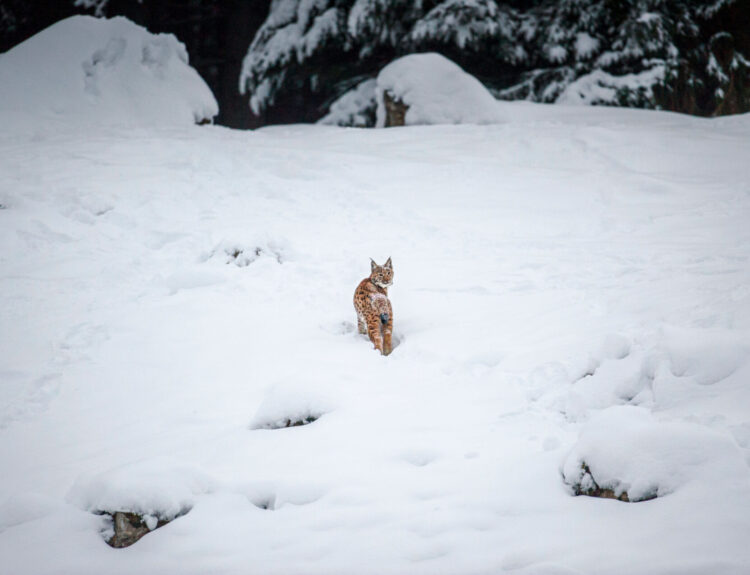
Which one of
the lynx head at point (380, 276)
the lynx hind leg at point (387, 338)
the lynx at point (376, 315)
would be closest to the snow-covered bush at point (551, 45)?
the lynx head at point (380, 276)

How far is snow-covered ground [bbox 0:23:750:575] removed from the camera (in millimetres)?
2658

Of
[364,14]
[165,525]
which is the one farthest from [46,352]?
[364,14]

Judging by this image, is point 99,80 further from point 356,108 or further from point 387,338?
point 387,338

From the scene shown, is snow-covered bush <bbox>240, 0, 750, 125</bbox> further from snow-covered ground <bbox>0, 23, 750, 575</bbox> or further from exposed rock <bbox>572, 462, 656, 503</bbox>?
exposed rock <bbox>572, 462, 656, 503</bbox>

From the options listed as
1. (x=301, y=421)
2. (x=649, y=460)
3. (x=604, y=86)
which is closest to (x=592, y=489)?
(x=649, y=460)

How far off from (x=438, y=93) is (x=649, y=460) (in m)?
11.9

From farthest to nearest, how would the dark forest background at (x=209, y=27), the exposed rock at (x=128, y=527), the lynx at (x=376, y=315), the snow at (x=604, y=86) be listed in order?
the dark forest background at (x=209, y=27) → the snow at (x=604, y=86) → the lynx at (x=376, y=315) → the exposed rock at (x=128, y=527)

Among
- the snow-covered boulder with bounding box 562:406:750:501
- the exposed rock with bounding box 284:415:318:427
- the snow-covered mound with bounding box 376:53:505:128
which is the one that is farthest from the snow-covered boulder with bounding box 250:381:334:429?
the snow-covered mound with bounding box 376:53:505:128

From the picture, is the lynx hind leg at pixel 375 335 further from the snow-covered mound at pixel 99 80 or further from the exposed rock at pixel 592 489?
the snow-covered mound at pixel 99 80

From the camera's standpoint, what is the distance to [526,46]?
16469mm

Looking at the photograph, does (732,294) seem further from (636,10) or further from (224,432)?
(636,10)

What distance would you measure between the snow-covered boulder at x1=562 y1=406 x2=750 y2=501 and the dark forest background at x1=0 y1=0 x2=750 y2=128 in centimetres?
1457

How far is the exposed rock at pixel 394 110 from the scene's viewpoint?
13.6 meters

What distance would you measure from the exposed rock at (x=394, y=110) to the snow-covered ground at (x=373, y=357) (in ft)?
10.4
